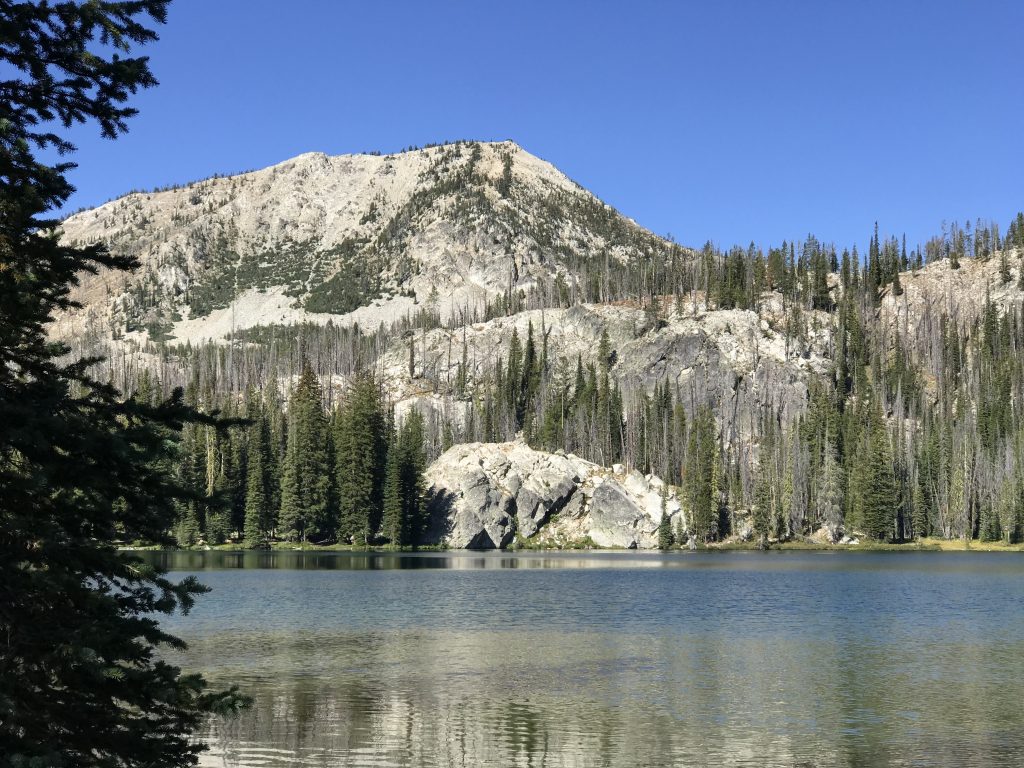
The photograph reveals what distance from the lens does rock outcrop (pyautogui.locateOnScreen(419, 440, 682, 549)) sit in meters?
147

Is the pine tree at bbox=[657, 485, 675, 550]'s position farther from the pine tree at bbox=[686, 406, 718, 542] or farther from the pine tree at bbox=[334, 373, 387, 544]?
the pine tree at bbox=[334, 373, 387, 544]

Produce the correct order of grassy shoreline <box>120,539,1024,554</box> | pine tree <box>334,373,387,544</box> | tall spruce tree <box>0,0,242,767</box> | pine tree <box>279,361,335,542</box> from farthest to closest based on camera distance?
pine tree <box>334,373,387,544</box>, pine tree <box>279,361,335,542</box>, grassy shoreline <box>120,539,1024,554</box>, tall spruce tree <box>0,0,242,767</box>

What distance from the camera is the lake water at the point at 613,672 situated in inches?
1065

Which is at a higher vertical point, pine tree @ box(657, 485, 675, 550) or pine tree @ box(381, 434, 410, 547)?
pine tree @ box(381, 434, 410, 547)

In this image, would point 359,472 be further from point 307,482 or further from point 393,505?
point 307,482

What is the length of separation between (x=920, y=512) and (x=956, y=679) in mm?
136553

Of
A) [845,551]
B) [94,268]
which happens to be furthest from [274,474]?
[94,268]

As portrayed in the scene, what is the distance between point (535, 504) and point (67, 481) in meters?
141

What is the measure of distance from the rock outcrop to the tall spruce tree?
13542 centimetres

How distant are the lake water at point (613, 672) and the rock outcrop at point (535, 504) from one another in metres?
68.9

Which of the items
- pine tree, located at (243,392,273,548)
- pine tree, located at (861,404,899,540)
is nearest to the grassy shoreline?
pine tree, located at (243,392,273,548)

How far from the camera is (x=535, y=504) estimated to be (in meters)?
150

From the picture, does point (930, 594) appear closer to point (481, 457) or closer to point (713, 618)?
point (713, 618)

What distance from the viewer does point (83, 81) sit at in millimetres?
11461
